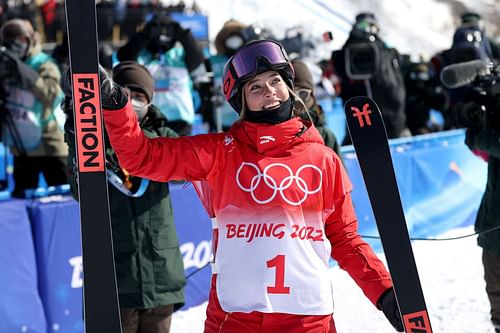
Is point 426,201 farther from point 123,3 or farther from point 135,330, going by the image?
point 123,3

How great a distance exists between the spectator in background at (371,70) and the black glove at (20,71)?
358cm

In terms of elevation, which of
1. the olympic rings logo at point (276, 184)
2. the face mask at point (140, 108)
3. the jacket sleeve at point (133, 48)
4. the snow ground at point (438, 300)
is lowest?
the snow ground at point (438, 300)

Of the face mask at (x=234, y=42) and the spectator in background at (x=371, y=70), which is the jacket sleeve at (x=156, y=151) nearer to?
the face mask at (x=234, y=42)

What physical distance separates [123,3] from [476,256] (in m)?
12.1

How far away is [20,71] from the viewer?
20.8 feet

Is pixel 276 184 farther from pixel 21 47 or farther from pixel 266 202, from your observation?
pixel 21 47

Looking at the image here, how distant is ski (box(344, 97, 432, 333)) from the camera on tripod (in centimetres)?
145

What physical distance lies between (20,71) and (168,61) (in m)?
1.22

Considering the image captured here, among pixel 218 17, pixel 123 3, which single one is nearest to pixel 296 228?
pixel 123 3

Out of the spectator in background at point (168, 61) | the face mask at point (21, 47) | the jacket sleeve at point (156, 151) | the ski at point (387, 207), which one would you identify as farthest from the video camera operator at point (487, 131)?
the face mask at point (21, 47)

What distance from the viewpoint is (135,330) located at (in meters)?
3.71

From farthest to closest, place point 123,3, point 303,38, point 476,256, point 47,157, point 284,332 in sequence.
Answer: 1. point 123,3
2. point 303,38
3. point 476,256
4. point 47,157
5. point 284,332

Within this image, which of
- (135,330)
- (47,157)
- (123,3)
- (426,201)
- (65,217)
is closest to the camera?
(135,330)

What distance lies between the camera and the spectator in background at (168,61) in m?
6.56
